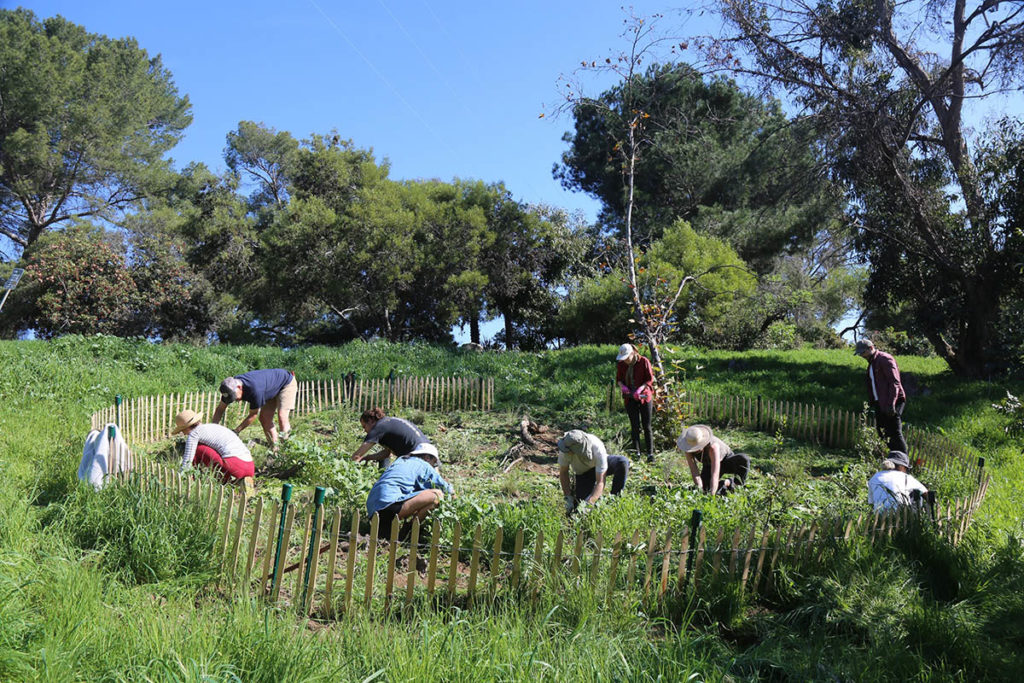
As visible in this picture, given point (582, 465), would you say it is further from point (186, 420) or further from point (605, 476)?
point (186, 420)

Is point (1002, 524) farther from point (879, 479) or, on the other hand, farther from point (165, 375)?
point (165, 375)

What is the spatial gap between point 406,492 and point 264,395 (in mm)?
3978

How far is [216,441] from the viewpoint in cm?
692

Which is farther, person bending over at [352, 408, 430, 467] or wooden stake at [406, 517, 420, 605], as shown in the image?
person bending over at [352, 408, 430, 467]

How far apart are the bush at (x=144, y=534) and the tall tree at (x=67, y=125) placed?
1045 inches

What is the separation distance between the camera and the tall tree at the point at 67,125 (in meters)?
26.6

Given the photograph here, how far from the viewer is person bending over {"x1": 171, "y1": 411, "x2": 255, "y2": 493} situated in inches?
268

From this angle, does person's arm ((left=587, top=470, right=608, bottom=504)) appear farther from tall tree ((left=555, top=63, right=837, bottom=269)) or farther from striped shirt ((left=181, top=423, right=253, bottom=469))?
tall tree ((left=555, top=63, right=837, bottom=269))

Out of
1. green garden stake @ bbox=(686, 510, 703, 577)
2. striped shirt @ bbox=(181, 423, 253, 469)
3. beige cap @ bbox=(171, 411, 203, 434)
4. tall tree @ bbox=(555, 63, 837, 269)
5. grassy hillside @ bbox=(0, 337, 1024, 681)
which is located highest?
tall tree @ bbox=(555, 63, 837, 269)

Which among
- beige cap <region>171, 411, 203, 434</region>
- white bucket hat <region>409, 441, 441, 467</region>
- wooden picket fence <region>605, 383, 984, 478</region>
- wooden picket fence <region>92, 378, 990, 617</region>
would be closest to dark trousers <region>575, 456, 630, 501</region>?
wooden picket fence <region>92, 378, 990, 617</region>

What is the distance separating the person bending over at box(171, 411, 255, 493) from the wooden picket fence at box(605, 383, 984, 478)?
6.36 meters

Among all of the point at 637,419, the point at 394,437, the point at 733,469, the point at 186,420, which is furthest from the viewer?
the point at 637,419

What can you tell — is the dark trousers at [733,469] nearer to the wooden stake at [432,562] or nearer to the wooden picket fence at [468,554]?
the wooden picket fence at [468,554]

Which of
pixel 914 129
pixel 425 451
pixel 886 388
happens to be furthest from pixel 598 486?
pixel 914 129
